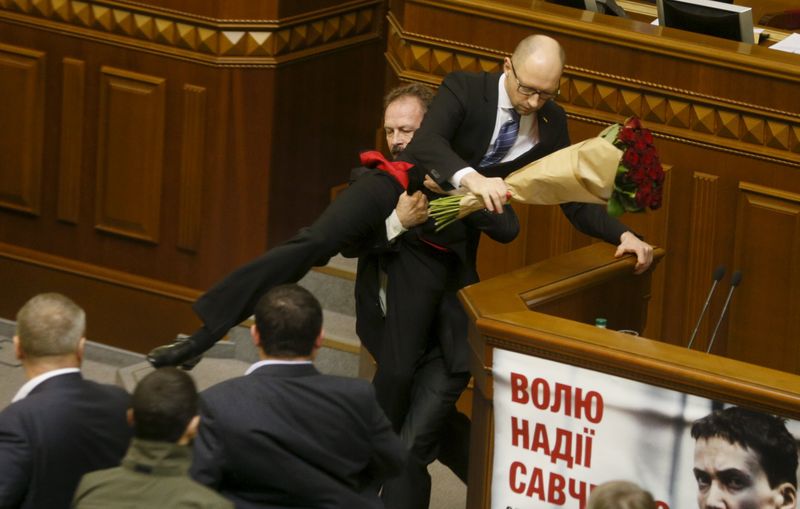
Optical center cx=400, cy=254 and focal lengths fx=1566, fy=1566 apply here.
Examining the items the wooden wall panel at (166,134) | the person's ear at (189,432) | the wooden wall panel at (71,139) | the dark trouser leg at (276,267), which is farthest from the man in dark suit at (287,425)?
the wooden wall panel at (71,139)

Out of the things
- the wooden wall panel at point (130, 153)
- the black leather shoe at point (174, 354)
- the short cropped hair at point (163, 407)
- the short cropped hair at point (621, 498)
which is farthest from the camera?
the wooden wall panel at point (130, 153)

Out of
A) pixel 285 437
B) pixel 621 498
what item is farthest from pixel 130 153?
→ pixel 621 498

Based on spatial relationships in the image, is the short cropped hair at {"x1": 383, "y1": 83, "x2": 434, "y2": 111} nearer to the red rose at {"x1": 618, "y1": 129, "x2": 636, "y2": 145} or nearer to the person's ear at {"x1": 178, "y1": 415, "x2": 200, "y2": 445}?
the red rose at {"x1": 618, "y1": 129, "x2": 636, "y2": 145}

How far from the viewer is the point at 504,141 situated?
473 centimetres

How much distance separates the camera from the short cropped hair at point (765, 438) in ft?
12.6

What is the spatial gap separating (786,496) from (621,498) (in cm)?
118

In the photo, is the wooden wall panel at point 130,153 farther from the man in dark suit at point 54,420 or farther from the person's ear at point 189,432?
the person's ear at point 189,432

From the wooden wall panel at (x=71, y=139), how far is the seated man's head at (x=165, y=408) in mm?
3608

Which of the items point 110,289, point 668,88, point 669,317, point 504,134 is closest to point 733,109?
point 668,88

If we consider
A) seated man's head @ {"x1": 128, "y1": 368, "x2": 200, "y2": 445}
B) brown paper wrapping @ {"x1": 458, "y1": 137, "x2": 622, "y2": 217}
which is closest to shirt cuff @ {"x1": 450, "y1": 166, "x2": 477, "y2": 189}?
brown paper wrapping @ {"x1": 458, "y1": 137, "x2": 622, "y2": 217}

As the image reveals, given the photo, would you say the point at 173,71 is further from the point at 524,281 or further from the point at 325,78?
the point at 524,281

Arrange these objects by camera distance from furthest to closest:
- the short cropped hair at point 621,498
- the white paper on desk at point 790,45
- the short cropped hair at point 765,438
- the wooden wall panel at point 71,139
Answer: the wooden wall panel at point 71,139 → the white paper on desk at point 790,45 → the short cropped hair at point 765,438 → the short cropped hair at point 621,498

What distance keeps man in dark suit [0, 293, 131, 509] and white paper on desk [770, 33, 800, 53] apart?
3.53 meters

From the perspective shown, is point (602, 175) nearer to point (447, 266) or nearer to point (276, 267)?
point (447, 266)
